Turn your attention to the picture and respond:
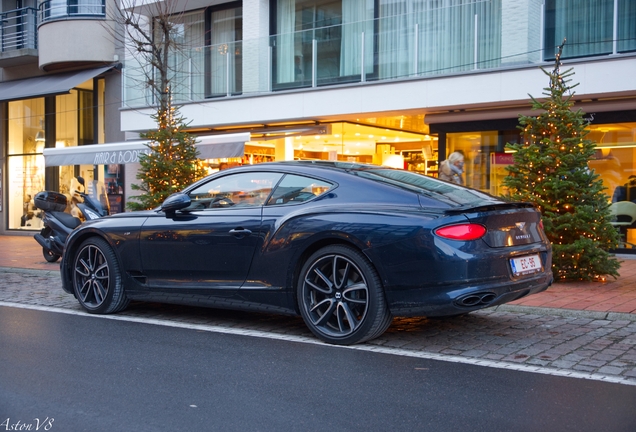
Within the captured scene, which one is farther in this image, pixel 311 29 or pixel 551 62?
pixel 311 29

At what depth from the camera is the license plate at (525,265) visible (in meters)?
5.65

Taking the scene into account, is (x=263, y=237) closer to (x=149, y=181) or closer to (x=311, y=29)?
(x=149, y=181)

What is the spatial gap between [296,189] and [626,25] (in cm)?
929

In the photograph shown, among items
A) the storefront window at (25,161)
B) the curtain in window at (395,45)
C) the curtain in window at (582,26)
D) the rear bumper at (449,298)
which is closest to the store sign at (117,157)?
the curtain in window at (395,45)

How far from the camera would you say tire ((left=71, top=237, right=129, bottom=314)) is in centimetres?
733

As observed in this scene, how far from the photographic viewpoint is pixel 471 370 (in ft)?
16.7

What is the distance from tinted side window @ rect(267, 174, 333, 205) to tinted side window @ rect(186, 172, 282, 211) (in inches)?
3.7

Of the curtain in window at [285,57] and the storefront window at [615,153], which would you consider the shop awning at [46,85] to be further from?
the storefront window at [615,153]

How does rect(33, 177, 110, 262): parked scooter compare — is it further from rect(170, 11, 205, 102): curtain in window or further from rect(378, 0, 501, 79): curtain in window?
rect(378, 0, 501, 79): curtain in window

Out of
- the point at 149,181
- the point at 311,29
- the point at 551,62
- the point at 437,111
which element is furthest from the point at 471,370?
the point at 311,29

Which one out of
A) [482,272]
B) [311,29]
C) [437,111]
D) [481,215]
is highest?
[311,29]

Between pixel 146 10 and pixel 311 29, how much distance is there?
5.13 metres

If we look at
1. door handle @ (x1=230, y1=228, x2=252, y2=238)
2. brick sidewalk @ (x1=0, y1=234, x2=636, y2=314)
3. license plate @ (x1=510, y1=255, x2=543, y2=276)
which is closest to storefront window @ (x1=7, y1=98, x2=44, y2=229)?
brick sidewalk @ (x1=0, y1=234, x2=636, y2=314)

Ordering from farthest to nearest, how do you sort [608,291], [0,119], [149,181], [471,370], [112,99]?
[0,119], [112,99], [149,181], [608,291], [471,370]
